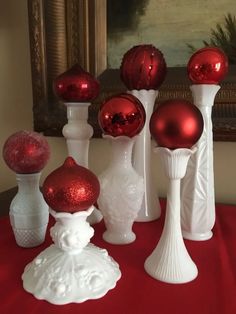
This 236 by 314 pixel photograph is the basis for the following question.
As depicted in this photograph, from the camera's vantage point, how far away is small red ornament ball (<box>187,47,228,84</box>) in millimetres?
502

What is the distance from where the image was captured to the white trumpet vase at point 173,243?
414mm

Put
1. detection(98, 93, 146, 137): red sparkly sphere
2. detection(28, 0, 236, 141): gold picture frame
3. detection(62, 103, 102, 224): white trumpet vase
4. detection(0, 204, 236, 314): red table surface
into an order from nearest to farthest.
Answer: detection(0, 204, 236, 314): red table surface → detection(98, 93, 146, 137): red sparkly sphere → detection(62, 103, 102, 224): white trumpet vase → detection(28, 0, 236, 141): gold picture frame

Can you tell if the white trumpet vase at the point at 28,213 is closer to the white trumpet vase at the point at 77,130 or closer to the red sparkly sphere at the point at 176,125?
the white trumpet vase at the point at 77,130

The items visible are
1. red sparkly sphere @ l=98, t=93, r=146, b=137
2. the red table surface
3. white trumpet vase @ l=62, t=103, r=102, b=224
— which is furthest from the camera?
white trumpet vase @ l=62, t=103, r=102, b=224

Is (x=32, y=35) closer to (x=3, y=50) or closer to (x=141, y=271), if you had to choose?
(x=3, y=50)

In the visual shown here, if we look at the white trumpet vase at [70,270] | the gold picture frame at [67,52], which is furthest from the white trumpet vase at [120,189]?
the gold picture frame at [67,52]

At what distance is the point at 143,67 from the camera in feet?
1.76

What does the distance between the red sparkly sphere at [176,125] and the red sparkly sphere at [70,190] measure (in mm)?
103

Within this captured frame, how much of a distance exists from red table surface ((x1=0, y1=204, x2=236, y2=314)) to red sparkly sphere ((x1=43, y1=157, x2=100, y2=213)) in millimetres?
109

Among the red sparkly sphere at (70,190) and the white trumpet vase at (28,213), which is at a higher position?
the red sparkly sphere at (70,190)

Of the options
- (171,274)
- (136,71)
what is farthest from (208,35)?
(171,274)

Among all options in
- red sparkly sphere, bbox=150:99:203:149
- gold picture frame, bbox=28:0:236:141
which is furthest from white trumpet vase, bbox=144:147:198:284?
gold picture frame, bbox=28:0:236:141

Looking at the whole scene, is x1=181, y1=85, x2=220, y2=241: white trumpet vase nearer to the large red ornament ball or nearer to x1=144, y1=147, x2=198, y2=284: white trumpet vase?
x1=144, y1=147, x2=198, y2=284: white trumpet vase

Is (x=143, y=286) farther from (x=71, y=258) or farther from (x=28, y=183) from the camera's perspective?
(x=28, y=183)
